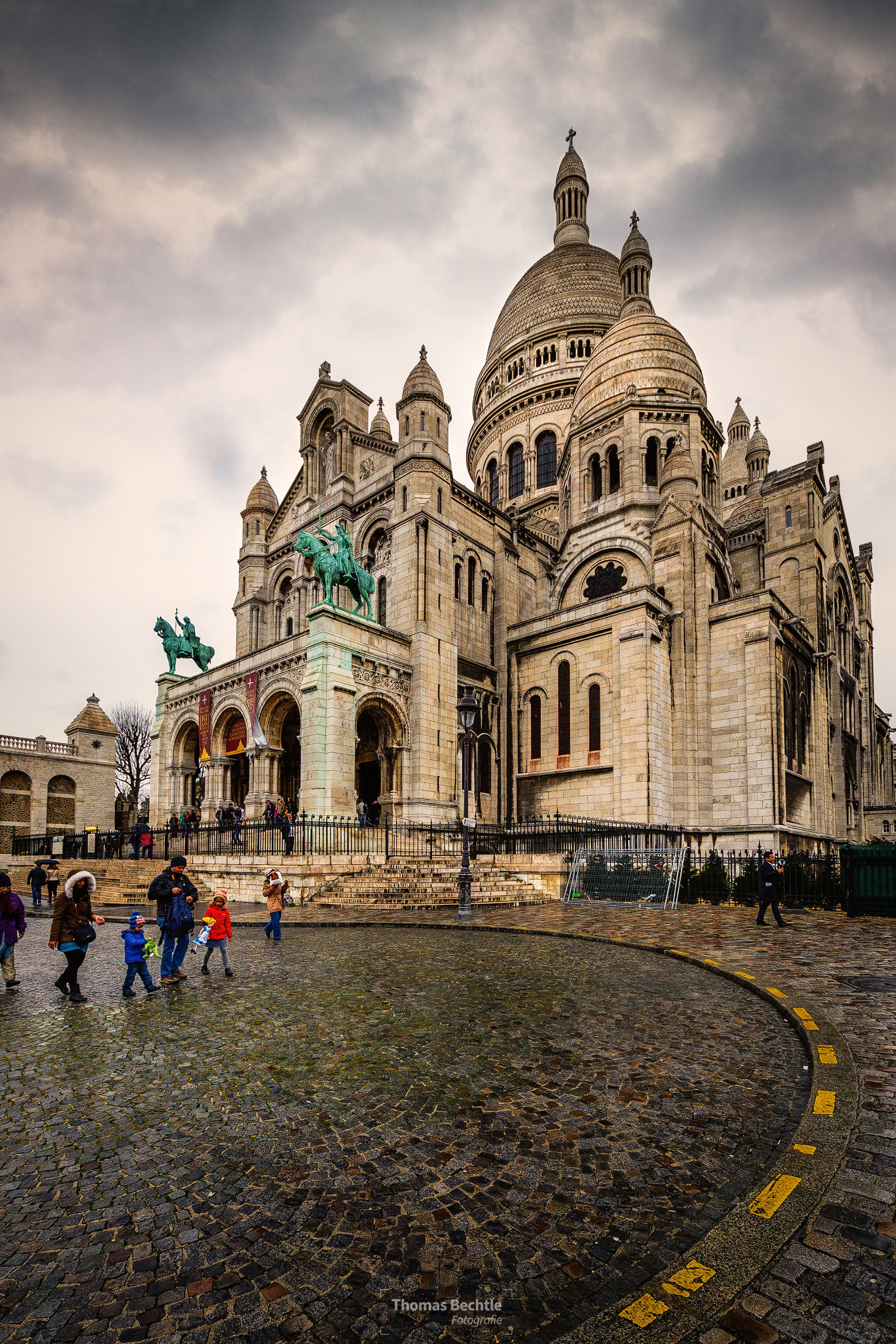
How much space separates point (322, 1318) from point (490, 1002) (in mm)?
4695

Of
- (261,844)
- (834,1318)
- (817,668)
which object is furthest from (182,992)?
(817,668)

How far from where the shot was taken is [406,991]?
764 cm

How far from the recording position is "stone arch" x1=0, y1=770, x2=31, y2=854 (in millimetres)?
39406

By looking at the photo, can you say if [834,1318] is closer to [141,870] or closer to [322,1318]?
[322,1318]

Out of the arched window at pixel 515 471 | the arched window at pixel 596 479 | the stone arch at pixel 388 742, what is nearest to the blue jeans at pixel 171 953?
the stone arch at pixel 388 742

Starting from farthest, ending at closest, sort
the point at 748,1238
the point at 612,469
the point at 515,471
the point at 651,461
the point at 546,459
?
the point at 515,471 < the point at 546,459 < the point at 612,469 < the point at 651,461 < the point at 748,1238

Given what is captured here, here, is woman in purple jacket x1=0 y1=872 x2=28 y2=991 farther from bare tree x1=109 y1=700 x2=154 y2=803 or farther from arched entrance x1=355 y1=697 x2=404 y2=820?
bare tree x1=109 y1=700 x2=154 y2=803

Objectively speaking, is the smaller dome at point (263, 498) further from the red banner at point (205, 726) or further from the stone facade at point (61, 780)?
the stone facade at point (61, 780)

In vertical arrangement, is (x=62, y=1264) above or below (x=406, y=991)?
above

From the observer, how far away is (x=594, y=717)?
27.1 m

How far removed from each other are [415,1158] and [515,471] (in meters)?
45.0

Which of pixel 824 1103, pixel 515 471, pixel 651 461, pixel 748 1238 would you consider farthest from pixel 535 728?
pixel 748 1238

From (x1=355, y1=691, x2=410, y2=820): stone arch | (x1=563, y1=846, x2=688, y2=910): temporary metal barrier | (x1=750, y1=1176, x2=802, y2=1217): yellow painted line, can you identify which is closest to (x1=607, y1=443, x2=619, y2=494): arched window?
(x1=355, y1=691, x2=410, y2=820): stone arch

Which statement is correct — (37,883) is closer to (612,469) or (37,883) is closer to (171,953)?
(171,953)
